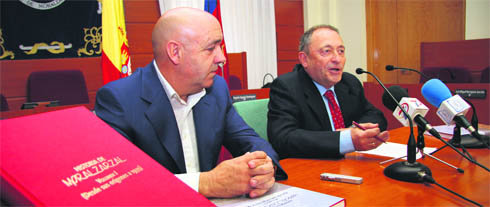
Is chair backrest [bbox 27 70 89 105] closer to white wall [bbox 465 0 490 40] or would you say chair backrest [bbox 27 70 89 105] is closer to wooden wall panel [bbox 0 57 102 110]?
wooden wall panel [bbox 0 57 102 110]

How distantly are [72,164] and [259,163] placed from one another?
1.84 feet

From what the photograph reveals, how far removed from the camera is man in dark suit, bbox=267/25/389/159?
1703mm

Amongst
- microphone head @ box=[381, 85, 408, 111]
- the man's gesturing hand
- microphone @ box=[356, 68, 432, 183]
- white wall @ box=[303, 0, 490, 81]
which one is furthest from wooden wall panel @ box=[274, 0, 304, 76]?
the man's gesturing hand

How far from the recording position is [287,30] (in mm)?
5703

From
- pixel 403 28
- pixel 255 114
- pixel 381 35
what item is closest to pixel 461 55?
pixel 381 35

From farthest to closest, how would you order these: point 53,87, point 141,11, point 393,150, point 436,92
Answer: point 141,11 → point 53,87 → point 393,150 → point 436,92

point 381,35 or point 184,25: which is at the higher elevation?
point 184,25

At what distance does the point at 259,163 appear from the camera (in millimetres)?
978

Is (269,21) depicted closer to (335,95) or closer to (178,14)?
(335,95)

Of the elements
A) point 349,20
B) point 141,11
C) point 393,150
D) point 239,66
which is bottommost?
point 393,150

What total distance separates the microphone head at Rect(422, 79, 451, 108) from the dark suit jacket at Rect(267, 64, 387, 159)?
1.22ft

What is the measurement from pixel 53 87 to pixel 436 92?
350 cm

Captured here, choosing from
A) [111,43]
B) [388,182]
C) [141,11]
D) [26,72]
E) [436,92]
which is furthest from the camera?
[141,11]

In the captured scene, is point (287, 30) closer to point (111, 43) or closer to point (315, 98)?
point (111, 43)
